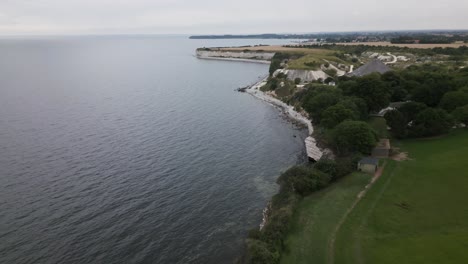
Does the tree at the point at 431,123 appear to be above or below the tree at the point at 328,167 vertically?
above

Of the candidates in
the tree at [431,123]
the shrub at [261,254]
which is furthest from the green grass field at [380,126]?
the shrub at [261,254]

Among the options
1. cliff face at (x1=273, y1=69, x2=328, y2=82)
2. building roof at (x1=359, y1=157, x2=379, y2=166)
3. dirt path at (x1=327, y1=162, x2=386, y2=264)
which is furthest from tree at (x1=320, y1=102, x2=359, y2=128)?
Result: cliff face at (x1=273, y1=69, x2=328, y2=82)

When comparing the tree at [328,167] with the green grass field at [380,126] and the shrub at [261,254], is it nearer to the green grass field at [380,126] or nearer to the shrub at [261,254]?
the green grass field at [380,126]

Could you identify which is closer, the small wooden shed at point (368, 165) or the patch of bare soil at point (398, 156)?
the small wooden shed at point (368, 165)

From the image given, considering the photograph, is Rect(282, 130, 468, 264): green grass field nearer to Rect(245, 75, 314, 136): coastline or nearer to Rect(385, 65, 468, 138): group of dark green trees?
Rect(385, 65, 468, 138): group of dark green trees

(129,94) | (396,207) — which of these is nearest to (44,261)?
(396,207)

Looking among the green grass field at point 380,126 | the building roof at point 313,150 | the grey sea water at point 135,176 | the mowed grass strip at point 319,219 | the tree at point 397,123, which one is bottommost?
the grey sea water at point 135,176

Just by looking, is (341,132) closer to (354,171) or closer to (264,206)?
(354,171)

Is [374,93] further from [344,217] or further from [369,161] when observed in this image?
[344,217]
